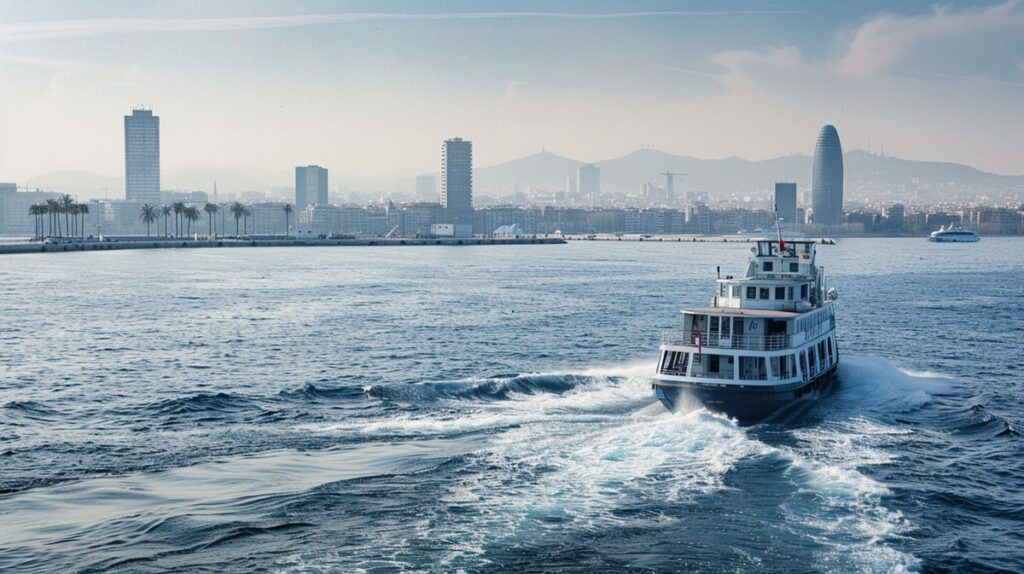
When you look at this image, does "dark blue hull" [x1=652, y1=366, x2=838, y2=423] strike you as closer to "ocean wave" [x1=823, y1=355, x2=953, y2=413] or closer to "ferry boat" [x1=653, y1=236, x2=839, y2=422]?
"ferry boat" [x1=653, y1=236, x2=839, y2=422]

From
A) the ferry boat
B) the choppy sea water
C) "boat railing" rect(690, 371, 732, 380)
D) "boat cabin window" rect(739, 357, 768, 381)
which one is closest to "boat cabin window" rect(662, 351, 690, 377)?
the ferry boat

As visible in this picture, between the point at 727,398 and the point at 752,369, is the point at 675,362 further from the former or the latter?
the point at 752,369

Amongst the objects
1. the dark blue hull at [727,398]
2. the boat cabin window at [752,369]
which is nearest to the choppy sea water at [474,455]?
the dark blue hull at [727,398]

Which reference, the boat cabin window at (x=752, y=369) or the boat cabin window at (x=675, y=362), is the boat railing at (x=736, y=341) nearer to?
the boat cabin window at (x=675, y=362)

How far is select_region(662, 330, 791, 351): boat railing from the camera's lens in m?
39.5

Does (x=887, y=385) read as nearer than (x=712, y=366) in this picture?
No

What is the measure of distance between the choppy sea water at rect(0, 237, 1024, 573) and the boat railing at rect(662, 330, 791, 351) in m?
2.78

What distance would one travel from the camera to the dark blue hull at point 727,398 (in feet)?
124

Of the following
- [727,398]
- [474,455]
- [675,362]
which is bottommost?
[474,455]

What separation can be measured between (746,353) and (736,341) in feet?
5.65

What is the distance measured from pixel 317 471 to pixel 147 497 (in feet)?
15.8

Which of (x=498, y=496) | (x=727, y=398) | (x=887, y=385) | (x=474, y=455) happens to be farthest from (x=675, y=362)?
(x=887, y=385)

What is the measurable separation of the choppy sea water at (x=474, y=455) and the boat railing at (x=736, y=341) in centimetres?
278

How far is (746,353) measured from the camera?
38156 mm
